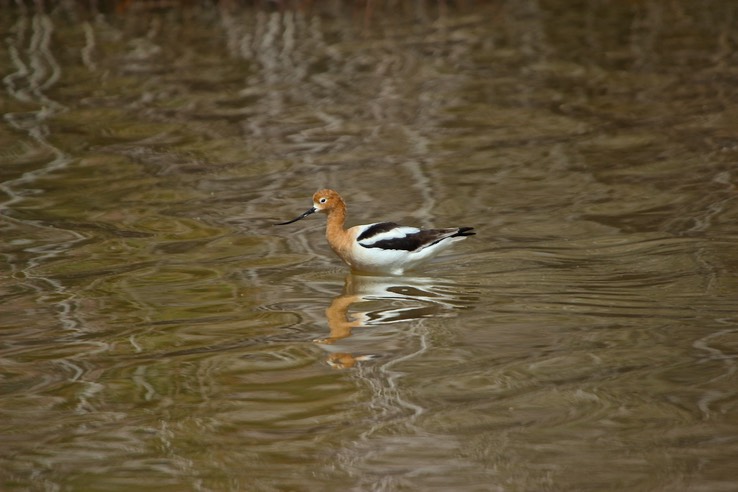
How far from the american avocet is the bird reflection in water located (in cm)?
13

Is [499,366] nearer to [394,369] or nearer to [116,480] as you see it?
[394,369]

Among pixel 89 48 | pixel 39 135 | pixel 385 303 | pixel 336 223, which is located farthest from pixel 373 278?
pixel 89 48

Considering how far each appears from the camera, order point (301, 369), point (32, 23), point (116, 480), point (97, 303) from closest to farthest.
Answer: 1. point (116, 480)
2. point (301, 369)
3. point (97, 303)
4. point (32, 23)

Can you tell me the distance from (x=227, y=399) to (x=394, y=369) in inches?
39.9

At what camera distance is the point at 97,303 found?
8812 millimetres

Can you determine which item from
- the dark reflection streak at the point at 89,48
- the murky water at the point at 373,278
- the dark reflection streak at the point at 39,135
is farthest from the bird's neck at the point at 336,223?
the dark reflection streak at the point at 89,48

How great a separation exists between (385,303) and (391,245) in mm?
535

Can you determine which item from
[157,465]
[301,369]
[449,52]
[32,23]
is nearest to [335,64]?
[449,52]

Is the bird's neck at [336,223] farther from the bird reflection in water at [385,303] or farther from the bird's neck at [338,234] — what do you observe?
the bird reflection in water at [385,303]

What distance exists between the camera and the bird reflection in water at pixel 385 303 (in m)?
8.14

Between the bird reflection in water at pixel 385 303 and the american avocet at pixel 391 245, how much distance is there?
0.44 feet

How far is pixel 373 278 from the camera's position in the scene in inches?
373

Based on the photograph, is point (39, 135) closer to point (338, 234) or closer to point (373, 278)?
point (338, 234)

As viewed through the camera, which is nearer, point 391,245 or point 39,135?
point 391,245
